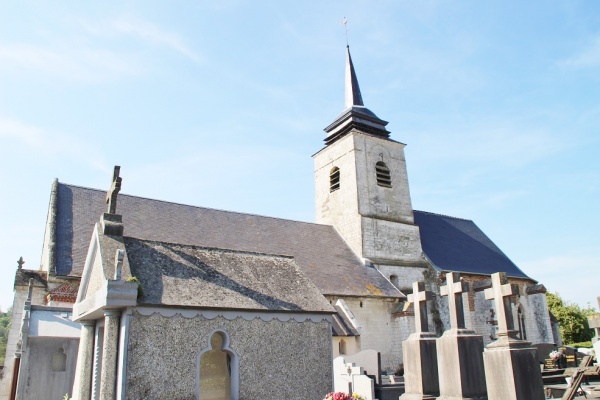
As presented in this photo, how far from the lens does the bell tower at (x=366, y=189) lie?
2328cm

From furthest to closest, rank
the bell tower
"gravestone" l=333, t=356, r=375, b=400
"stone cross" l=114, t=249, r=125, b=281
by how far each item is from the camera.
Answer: the bell tower → "gravestone" l=333, t=356, r=375, b=400 → "stone cross" l=114, t=249, r=125, b=281

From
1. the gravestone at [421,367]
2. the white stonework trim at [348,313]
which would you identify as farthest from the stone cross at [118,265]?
the white stonework trim at [348,313]

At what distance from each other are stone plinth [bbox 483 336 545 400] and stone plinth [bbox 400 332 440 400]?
1.47m

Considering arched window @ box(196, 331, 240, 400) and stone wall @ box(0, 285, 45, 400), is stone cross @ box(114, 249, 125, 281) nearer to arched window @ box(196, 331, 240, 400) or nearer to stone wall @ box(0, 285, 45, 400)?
arched window @ box(196, 331, 240, 400)

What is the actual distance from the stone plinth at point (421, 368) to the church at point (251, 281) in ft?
8.50

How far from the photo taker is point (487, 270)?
1025 inches

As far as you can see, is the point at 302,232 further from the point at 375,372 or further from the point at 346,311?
the point at 375,372

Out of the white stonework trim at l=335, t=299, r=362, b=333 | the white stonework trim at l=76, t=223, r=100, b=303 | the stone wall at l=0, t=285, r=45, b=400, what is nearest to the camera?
the white stonework trim at l=76, t=223, r=100, b=303

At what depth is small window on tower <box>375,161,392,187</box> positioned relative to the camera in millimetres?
25172

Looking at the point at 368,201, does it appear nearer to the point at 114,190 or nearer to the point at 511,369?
the point at 114,190

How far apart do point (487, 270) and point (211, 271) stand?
1981 centimetres

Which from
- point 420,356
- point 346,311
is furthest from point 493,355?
point 346,311

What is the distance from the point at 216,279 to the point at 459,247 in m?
19.8

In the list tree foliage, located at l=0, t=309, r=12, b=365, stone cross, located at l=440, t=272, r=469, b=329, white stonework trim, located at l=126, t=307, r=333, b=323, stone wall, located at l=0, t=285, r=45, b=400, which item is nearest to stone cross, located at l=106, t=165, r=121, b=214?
white stonework trim, located at l=126, t=307, r=333, b=323
